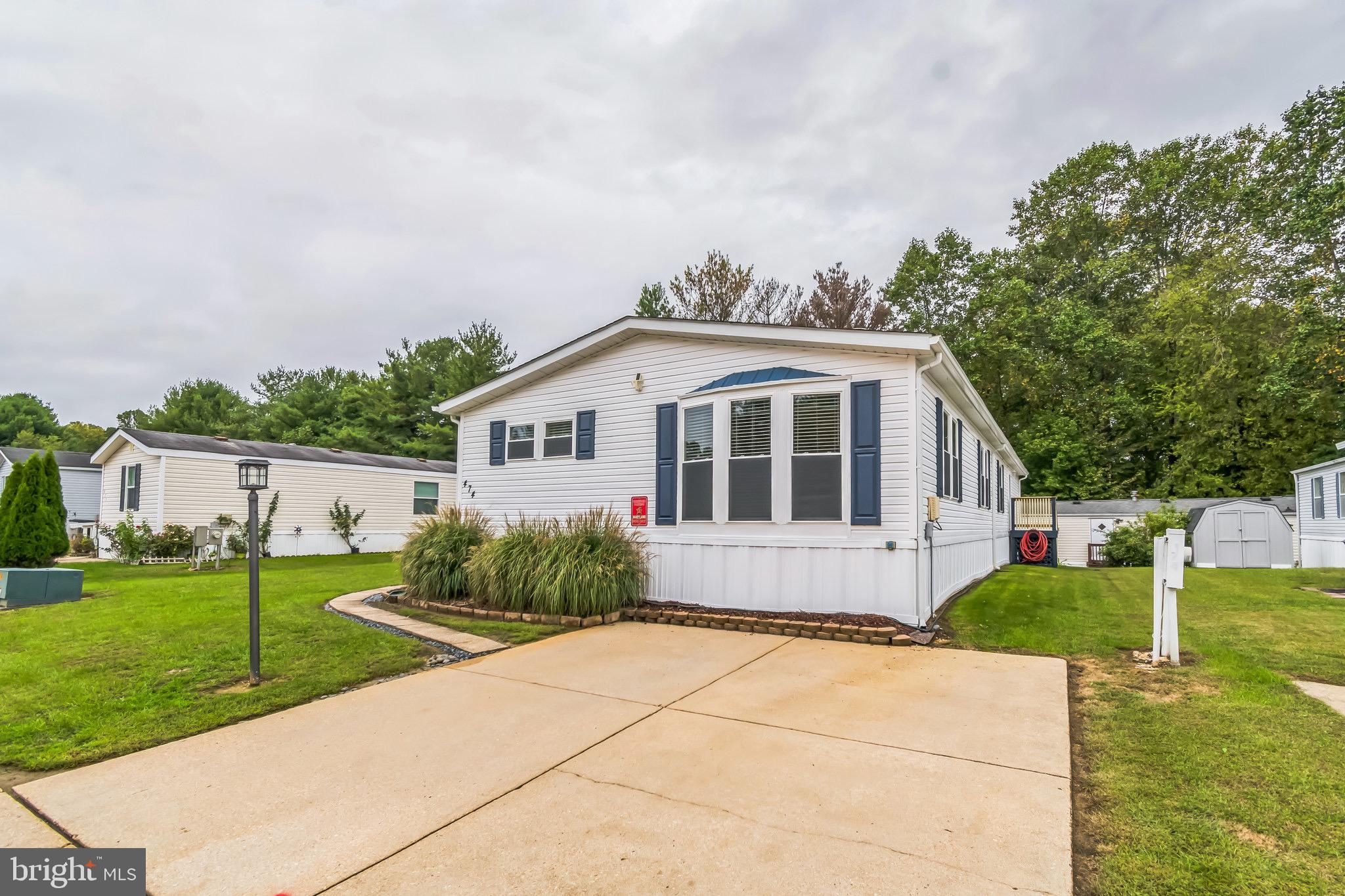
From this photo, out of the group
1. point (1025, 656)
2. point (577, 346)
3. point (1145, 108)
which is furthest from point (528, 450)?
point (1145, 108)

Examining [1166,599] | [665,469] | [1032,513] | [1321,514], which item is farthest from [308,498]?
[1321,514]

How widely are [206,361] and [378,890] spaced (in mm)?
41996

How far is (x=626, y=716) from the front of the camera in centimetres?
402

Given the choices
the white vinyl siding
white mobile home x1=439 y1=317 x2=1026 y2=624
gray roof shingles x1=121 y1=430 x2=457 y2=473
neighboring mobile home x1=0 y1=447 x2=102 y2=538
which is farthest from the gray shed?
neighboring mobile home x1=0 y1=447 x2=102 y2=538

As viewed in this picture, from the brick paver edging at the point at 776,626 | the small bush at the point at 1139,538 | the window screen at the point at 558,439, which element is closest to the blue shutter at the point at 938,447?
the brick paver edging at the point at 776,626

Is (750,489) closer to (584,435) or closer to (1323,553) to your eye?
(584,435)

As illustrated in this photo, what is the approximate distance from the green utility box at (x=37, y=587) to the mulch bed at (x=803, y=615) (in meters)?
8.11

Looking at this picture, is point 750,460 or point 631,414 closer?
point 750,460

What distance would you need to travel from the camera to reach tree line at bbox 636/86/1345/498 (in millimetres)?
20547

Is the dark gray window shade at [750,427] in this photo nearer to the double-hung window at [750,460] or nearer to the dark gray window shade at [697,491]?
the double-hung window at [750,460]

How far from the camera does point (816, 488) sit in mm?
7254

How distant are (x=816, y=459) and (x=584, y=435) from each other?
3594mm

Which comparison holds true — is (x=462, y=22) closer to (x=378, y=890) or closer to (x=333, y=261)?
(x=333, y=261)

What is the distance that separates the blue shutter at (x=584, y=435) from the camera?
9195 millimetres
